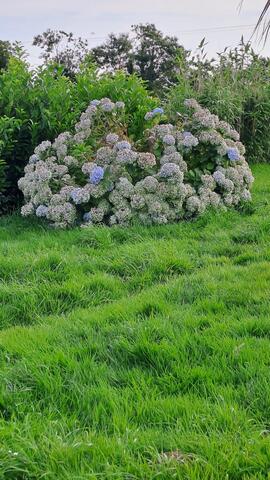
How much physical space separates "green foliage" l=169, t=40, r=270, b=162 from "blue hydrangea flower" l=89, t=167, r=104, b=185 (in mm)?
3229

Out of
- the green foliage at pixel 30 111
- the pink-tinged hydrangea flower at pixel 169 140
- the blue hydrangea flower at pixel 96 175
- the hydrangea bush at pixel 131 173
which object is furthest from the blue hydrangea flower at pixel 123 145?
the green foliage at pixel 30 111

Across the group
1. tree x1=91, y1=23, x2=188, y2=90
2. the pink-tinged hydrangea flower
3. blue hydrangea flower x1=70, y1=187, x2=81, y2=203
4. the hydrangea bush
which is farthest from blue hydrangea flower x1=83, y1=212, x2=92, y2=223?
tree x1=91, y1=23, x2=188, y2=90

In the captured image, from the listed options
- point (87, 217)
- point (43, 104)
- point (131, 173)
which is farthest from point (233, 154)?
point (43, 104)

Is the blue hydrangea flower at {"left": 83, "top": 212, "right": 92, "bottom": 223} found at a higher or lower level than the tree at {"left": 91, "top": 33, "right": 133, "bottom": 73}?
lower

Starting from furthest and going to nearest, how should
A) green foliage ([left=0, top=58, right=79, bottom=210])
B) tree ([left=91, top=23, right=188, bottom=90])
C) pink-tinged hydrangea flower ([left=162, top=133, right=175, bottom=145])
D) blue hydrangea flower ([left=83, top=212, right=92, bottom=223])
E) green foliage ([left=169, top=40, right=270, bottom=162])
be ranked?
tree ([left=91, top=23, right=188, bottom=90]) < green foliage ([left=169, top=40, right=270, bottom=162]) < green foliage ([left=0, top=58, right=79, bottom=210]) < pink-tinged hydrangea flower ([left=162, top=133, right=175, bottom=145]) < blue hydrangea flower ([left=83, top=212, right=92, bottom=223])

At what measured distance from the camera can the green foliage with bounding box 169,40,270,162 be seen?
906 centimetres

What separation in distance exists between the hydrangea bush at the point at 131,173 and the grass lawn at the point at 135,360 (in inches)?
29.5

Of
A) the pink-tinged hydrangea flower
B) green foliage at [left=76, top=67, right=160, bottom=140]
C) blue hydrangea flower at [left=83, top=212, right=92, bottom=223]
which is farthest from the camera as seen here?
green foliage at [left=76, top=67, right=160, bottom=140]

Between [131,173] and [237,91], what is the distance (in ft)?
15.7

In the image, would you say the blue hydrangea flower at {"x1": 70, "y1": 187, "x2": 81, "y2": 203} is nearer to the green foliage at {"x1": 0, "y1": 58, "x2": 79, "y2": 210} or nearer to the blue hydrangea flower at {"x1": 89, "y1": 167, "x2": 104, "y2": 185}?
the blue hydrangea flower at {"x1": 89, "y1": 167, "x2": 104, "y2": 185}

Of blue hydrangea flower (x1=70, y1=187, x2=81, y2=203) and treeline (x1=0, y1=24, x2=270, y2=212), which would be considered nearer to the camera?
blue hydrangea flower (x1=70, y1=187, x2=81, y2=203)

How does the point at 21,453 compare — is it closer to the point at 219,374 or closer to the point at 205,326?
the point at 219,374

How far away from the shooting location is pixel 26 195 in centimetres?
611

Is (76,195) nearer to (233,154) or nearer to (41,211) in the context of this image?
(41,211)
